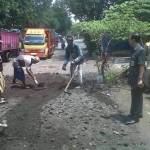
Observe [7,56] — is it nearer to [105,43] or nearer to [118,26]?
[105,43]

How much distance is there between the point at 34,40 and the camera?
36.2 metres

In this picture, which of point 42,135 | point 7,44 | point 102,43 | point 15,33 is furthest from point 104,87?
point 15,33

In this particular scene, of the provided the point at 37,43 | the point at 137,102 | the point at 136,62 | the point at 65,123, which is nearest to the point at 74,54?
the point at 137,102

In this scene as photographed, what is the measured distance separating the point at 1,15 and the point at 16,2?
3.55 meters

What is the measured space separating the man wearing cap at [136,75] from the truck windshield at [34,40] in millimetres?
25346

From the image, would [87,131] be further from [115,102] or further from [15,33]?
[15,33]

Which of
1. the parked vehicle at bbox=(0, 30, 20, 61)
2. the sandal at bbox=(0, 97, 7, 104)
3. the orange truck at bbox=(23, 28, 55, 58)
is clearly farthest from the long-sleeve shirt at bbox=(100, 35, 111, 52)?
the orange truck at bbox=(23, 28, 55, 58)

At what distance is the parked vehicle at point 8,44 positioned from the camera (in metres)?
32.7

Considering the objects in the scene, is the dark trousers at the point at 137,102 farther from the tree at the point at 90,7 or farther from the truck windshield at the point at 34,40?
the tree at the point at 90,7

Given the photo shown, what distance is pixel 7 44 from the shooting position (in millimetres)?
34031

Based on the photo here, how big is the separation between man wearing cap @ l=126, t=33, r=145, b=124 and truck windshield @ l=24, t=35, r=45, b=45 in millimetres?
25346

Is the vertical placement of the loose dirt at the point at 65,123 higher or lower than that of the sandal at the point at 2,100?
higher

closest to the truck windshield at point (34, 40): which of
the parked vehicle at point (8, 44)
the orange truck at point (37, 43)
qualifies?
the orange truck at point (37, 43)

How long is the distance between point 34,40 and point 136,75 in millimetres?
26087
